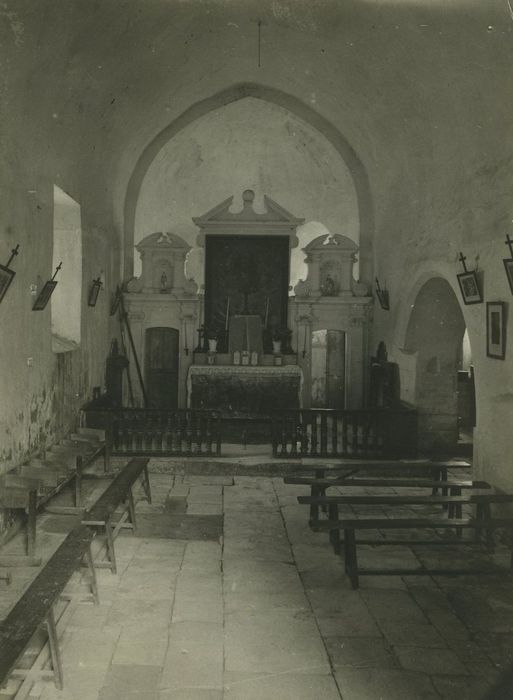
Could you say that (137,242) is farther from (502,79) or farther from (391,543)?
(391,543)

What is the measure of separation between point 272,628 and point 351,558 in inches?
42.3

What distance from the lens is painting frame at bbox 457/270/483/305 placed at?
809 cm

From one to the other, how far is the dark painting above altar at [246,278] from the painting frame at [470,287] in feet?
22.4

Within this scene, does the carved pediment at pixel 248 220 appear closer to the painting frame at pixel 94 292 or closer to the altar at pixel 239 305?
the altar at pixel 239 305

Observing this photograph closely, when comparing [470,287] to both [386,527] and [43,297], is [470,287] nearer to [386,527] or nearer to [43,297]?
[386,527]

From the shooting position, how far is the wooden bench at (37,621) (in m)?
3.49

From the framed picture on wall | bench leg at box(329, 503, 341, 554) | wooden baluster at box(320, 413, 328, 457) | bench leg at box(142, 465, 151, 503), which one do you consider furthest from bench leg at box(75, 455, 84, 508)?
the framed picture on wall

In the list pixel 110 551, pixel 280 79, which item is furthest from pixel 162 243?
pixel 110 551

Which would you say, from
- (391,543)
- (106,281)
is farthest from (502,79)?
(106,281)

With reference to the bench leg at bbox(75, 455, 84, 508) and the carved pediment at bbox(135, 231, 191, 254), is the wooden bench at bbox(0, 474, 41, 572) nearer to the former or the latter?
the bench leg at bbox(75, 455, 84, 508)

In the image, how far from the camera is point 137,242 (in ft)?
50.9

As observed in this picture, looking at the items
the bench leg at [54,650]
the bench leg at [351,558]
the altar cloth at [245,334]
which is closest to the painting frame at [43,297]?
the bench leg at [351,558]

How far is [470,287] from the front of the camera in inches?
326

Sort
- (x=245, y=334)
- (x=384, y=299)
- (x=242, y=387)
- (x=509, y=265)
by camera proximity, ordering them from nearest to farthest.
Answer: (x=509, y=265) → (x=384, y=299) → (x=242, y=387) → (x=245, y=334)
